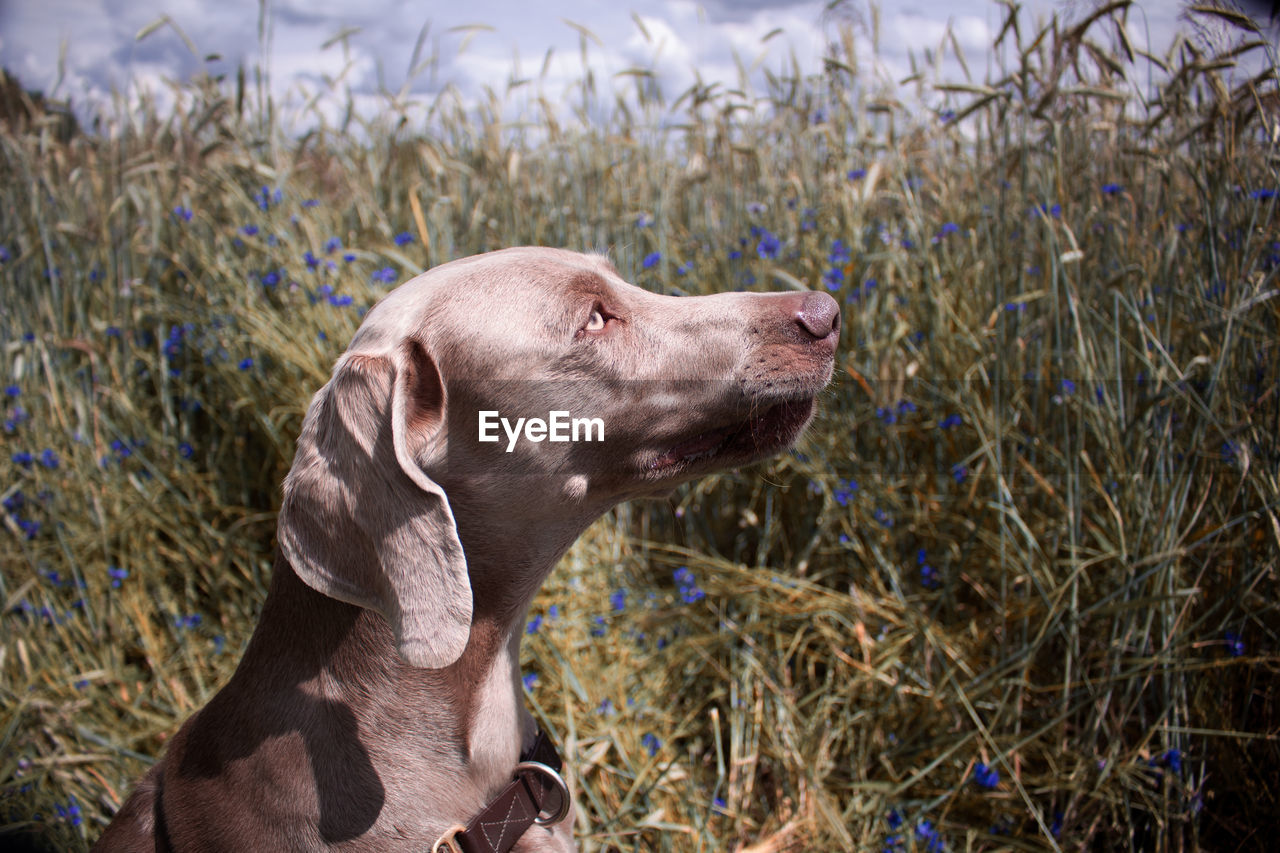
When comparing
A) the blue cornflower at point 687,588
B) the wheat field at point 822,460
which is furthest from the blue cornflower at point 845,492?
the blue cornflower at point 687,588

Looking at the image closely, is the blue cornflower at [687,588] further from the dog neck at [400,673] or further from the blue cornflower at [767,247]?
the blue cornflower at [767,247]

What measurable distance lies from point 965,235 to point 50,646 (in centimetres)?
343

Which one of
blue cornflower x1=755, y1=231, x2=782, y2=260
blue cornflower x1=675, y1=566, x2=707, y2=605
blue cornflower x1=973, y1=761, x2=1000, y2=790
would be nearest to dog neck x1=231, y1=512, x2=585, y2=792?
blue cornflower x1=675, y1=566, x2=707, y2=605

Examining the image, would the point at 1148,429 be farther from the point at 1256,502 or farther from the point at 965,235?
the point at 965,235

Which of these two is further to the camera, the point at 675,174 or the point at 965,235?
the point at 675,174

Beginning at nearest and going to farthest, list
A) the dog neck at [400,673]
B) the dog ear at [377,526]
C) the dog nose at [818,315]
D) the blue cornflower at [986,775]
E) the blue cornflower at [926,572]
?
1. the dog ear at [377,526]
2. the dog neck at [400,673]
3. the dog nose at [818,315]
4. the blue cornflower at [986,775]
5. the blue cornflower at [926,572]

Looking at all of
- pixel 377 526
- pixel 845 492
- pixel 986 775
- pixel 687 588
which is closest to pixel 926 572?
pixel 845 492

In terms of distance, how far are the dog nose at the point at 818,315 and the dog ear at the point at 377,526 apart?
78 cm

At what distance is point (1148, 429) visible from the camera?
2154 millimetres

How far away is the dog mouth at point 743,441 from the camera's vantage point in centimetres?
172

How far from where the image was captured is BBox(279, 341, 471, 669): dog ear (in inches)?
54.0

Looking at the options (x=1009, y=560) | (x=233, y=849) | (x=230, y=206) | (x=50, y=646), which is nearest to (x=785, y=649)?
(x=1009, y=560)

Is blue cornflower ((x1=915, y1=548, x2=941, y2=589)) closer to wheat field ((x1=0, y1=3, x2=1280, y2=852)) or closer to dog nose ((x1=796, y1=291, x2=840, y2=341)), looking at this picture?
wheat field ((x1=0, y1=3, x2=1280, y2=852))

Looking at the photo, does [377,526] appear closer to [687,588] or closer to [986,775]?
[687,588]
